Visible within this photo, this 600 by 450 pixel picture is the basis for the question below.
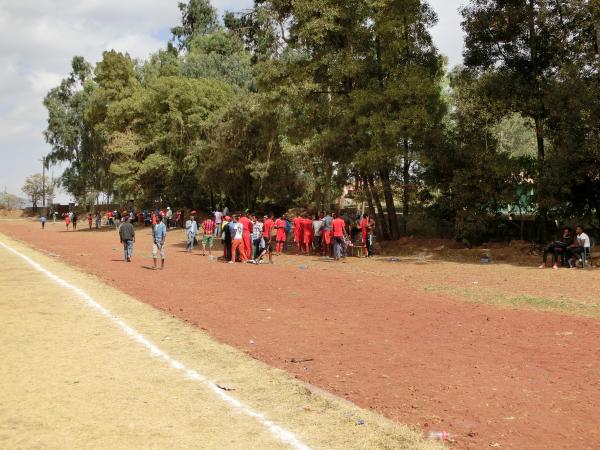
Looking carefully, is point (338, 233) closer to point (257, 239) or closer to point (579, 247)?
point (257, 239)

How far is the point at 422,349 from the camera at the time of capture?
881 centimetres

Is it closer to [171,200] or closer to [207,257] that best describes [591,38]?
[207,257]

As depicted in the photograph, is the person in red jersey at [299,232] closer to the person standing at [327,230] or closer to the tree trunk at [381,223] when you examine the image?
the person standing at [327,230]

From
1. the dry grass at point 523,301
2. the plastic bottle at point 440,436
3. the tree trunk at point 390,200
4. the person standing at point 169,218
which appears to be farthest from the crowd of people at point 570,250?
the person standing at point 169,218

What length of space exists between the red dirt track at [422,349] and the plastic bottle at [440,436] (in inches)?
3.7

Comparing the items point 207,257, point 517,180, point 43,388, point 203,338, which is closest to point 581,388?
point 203,338

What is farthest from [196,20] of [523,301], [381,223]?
[523,301]

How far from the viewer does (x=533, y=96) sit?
2262 centimetres

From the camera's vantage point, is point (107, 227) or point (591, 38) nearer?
point (591, 38)

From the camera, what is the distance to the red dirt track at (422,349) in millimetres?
5961

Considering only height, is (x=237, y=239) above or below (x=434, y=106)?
below

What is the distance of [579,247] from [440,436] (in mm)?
15389

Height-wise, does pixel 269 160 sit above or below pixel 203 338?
above

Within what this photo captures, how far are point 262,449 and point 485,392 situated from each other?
119 inches
